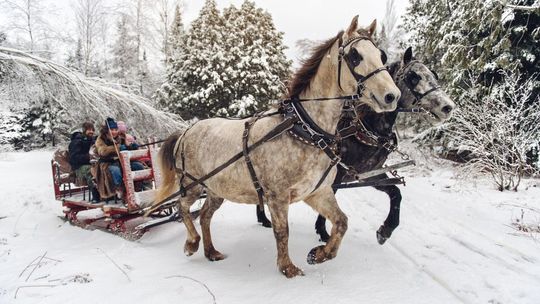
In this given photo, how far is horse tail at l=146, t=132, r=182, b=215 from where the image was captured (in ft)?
16.5

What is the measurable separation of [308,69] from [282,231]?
5.16 ft

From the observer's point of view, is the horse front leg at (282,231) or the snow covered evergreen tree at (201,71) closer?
the horse front leg at (282,231)

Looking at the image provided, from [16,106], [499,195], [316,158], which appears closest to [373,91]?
[316,158]

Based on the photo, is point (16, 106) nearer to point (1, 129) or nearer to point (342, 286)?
point (342, 286)

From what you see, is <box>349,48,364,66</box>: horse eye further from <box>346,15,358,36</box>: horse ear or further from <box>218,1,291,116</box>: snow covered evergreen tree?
<box>218,1,291,116</box>: snow covered evergreen tree

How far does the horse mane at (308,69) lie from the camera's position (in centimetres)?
334

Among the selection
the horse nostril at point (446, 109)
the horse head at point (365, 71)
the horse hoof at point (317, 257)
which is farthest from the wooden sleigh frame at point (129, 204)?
the horse nostril at point (446, 109)

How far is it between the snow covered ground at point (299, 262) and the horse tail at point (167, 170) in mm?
721

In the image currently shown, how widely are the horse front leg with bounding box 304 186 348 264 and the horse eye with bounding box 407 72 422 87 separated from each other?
1.72 m

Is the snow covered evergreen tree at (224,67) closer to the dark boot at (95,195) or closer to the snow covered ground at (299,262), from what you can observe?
the dark boot at (95,195)

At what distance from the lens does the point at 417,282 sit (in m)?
3.29

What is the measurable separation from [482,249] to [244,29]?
56.9 feet

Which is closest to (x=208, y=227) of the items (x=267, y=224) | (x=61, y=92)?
(x=267, y=224)

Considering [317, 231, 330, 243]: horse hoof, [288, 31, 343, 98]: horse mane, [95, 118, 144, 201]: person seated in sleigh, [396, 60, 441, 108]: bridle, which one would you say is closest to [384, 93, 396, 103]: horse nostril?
[288, 31, 343, 98]: horse mane
